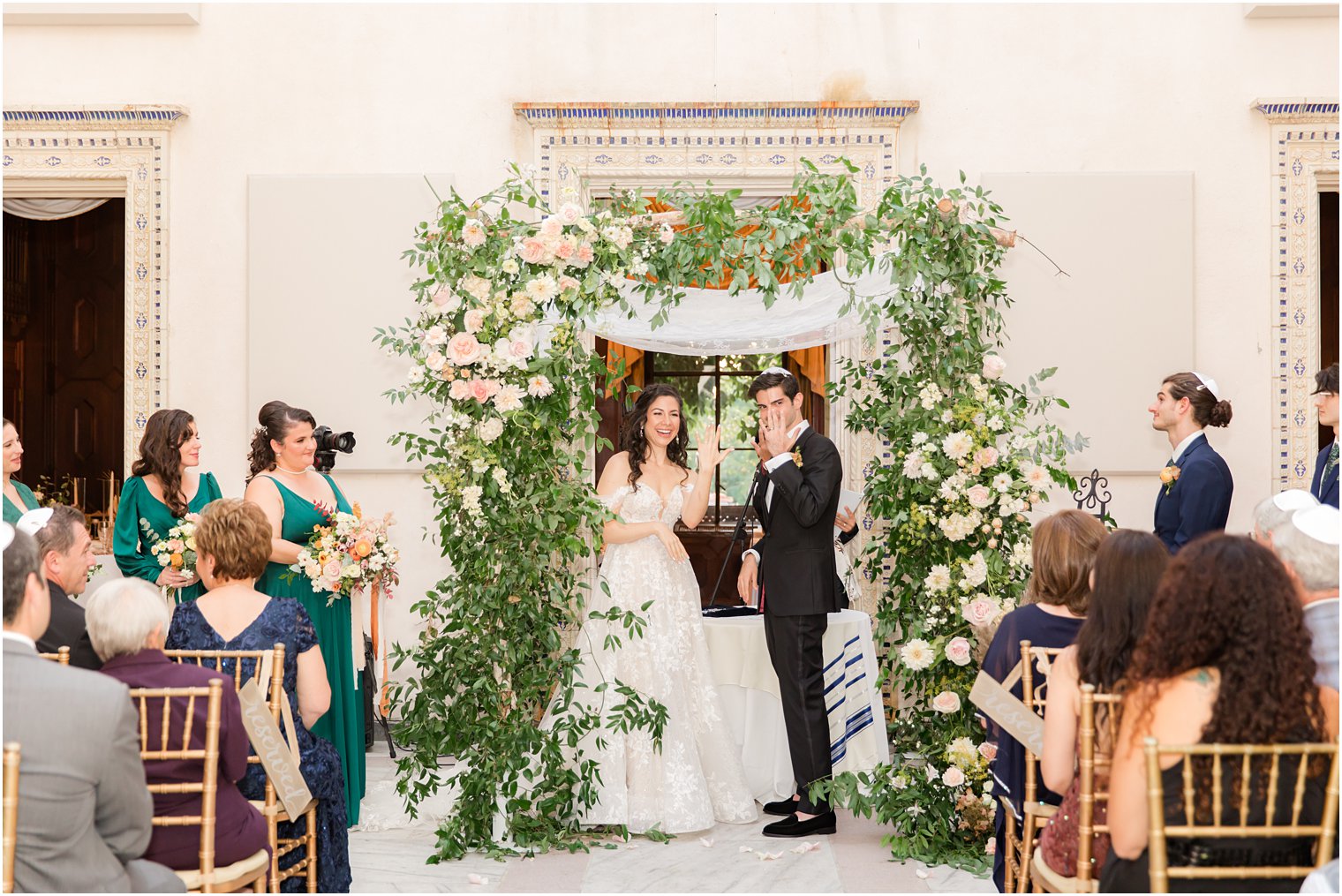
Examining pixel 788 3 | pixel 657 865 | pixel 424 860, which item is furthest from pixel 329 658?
pixel 788 3

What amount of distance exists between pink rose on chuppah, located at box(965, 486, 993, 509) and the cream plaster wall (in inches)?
83.5

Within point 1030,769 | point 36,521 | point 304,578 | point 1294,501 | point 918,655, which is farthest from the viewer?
point 304,578

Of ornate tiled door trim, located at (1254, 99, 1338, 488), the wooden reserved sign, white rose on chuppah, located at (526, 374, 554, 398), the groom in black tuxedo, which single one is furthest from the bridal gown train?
ornate tiled door trim, located at (1254, 99, 1338, 488)

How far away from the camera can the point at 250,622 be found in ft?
11.1

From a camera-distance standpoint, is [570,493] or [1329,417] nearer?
[570,493]

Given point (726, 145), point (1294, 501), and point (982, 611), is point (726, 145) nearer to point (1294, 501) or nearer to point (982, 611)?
point (982, 611)

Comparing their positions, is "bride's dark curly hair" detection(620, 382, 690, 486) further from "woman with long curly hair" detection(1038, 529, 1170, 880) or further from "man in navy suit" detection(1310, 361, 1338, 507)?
"man in navy suit" detection(1310, 361, 1338, 507)

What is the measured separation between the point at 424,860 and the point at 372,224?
3349mm

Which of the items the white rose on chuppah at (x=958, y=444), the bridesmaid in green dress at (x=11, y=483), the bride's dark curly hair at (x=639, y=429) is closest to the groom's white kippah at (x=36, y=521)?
the bridesmaid in green dress at (x=11, y=483)

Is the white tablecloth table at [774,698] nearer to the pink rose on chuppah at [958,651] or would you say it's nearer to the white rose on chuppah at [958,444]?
the pink rose on chuppah at [958,651]

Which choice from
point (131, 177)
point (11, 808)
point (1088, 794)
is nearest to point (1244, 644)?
point (1088, 794)

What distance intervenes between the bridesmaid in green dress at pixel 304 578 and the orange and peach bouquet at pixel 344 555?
0.27 ft

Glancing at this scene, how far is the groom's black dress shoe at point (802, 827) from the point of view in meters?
4.62

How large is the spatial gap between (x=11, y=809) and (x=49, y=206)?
18.0 feet
